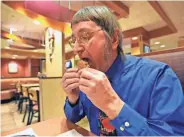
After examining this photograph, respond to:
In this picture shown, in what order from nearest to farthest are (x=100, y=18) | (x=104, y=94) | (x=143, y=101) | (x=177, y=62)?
1. (x=104, y=94)
2. (x=143, y=101)
3. (x=100, y=18)
4. (x=177, y=62)

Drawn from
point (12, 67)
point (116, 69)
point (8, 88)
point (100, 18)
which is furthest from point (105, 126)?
point (12, 67)

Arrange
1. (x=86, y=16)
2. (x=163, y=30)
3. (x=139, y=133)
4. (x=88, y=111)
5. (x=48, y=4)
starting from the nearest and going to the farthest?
(x=139, y=133)
(x=86, y=16)
(x=88, y=111)
(x=48, y=4)
(x=163, y=30)

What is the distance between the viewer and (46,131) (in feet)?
2.86

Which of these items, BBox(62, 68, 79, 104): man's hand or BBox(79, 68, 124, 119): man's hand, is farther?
BBox(62, 68, 79, 104): man's hand

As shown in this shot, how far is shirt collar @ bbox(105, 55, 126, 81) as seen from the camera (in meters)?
0.88

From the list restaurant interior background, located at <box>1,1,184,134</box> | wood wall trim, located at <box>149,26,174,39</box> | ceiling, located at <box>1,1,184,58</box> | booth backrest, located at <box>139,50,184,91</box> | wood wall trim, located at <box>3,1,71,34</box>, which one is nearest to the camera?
booth backrest, located at <box>139,50,184,91</box>

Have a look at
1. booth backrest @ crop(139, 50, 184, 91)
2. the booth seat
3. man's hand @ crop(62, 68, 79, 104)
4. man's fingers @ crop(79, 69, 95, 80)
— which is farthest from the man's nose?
the booth seat

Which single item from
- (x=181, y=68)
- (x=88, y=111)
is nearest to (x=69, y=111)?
(x=88, y=111)

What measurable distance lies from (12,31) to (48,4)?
3569 mm

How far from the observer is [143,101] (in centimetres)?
75

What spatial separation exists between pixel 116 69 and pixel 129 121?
353 millimetres

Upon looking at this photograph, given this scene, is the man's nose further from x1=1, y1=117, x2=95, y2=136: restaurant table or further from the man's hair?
x1=1, y1=117, x2=95, y2=136: restaurant table

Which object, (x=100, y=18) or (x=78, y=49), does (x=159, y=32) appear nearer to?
(x=100, y=18)

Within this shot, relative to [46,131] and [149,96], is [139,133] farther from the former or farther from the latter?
[46,131]
